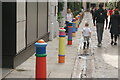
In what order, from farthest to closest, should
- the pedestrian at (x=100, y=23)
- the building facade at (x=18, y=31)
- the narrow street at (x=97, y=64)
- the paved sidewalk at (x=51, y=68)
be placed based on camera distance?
1. the pedestrian at (x=100, y=23)
2. the building facade at (x=18, y=31)
3. the narrow street at (x=97, y=64)
4. the paved sidewalk at (x=51, y=68)

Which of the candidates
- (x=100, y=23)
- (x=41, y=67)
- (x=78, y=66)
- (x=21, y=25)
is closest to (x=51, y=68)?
(x=78, y=66)

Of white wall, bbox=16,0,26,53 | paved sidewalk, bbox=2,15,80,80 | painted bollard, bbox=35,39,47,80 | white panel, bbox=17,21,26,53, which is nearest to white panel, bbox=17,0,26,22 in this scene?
white wall, bbox=16,0,26,53

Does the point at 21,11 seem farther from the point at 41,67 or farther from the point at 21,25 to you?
the point at 41,67

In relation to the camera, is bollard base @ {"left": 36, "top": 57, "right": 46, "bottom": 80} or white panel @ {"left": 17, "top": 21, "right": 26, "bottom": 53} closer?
bollard base @ {"left": 36, "top": 57, "right": 46, "bottom": 80}

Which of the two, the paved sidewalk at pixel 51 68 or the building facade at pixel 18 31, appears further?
the building facade at pixel 18 31

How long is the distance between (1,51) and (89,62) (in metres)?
2.94

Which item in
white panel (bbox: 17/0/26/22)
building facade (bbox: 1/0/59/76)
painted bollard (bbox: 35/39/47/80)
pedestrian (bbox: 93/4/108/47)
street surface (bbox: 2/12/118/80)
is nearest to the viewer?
painted bollard (bbox: 35/39/47/80)

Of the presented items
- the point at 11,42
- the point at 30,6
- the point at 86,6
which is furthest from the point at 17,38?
the point at 86,6

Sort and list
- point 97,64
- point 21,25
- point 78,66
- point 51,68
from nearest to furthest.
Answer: point 51,68, point 21,25, point 78,66, point 97,64

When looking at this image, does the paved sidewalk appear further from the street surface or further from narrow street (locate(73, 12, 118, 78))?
narrow street (locate(73, 12, 118, 78))

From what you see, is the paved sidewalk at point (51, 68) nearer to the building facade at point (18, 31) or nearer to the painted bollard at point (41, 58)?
the building facade at point (18, 31)

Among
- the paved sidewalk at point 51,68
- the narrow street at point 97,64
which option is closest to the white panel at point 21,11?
the paved sidewalk at point 51,68

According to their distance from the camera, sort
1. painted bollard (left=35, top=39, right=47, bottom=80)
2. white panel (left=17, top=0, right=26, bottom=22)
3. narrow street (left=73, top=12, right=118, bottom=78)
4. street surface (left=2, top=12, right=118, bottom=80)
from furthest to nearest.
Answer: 1. white panel (left=17, top=0, right=26, bottom=22)
2. narrow street (left=73, top=12, right=118, bottom=78)
3. street surface (left=2, top=12, right=118, bottom=80)
4. painted bollard (left=35, top=39, right=47, bottom=80)

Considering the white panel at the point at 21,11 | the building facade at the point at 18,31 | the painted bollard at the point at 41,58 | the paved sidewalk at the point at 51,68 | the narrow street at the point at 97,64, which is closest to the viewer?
the painted bollard at the point at 41,58
